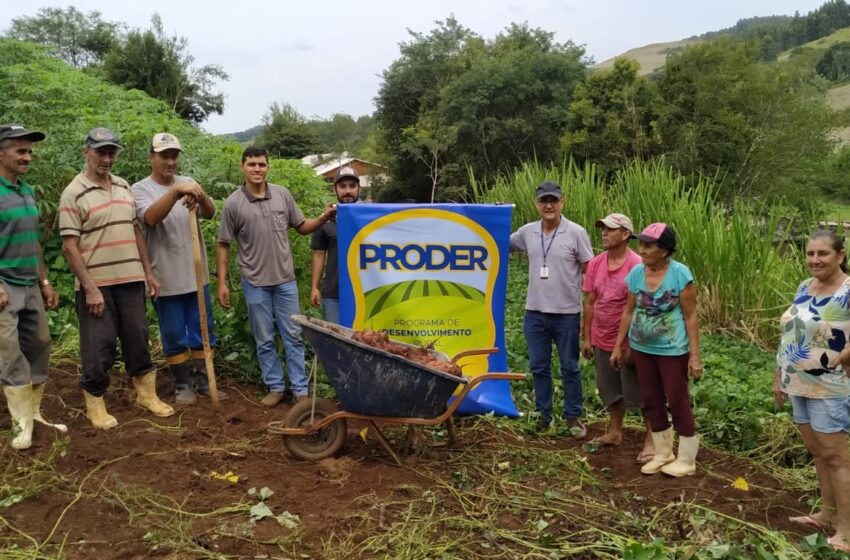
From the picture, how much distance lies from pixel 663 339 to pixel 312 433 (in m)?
2.15

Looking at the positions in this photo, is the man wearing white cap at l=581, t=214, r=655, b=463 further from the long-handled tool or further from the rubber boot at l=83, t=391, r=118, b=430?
the rubber boot at l=83, t=391, r=118, b=430

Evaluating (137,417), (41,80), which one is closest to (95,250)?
(137,417)

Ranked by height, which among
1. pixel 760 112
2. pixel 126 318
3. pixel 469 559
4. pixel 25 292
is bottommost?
pixel 469 559

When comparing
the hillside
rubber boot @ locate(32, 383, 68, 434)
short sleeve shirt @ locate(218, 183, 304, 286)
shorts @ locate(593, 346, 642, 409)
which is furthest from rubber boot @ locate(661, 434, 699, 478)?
Result: the hillside

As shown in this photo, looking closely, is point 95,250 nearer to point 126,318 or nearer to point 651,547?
point 126,318

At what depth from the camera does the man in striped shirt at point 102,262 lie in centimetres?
A: 384

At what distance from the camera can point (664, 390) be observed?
151 inches

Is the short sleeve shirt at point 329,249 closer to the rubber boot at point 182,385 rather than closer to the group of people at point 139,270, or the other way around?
the group of people at point 139,270

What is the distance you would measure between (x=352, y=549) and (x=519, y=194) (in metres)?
8.76

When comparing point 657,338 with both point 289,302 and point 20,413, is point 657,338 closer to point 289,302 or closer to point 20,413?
point 289,302

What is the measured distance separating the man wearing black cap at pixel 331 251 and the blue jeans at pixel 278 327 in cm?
22

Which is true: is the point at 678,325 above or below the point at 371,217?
below

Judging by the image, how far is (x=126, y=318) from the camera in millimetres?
4121

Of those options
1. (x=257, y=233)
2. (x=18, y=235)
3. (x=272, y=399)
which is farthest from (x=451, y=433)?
(x=18, y=235)
